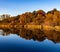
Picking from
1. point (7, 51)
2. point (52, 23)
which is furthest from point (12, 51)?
point (52, 23)

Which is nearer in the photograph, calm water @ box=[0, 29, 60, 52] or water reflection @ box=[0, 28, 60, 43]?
calm water @ box=[0, 29, 60, 52]

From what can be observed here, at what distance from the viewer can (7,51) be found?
61.5 ft

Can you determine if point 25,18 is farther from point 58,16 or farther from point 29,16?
point 58,16

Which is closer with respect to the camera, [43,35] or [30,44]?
[30,44]

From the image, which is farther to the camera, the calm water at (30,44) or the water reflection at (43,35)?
the water reflection at (43,35)

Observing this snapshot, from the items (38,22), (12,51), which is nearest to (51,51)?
(12,51)

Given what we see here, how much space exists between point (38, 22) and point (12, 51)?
4727 cm

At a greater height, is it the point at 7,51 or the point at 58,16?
the point at 58,16

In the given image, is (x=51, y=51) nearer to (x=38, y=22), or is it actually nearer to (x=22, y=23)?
(x=38, y=22)

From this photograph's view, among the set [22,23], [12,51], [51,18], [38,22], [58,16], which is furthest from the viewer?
[22,23]

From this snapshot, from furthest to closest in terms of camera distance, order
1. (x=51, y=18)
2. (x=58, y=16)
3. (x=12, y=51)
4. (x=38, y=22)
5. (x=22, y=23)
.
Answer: (x=22, y=23) → (x=38, y=22) → (x=51, y=18) → (x=58, y=16) → (x=12, y=51)

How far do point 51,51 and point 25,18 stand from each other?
2444 inches

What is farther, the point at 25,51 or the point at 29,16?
the point at 29,16

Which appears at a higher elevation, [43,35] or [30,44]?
[43,35]
